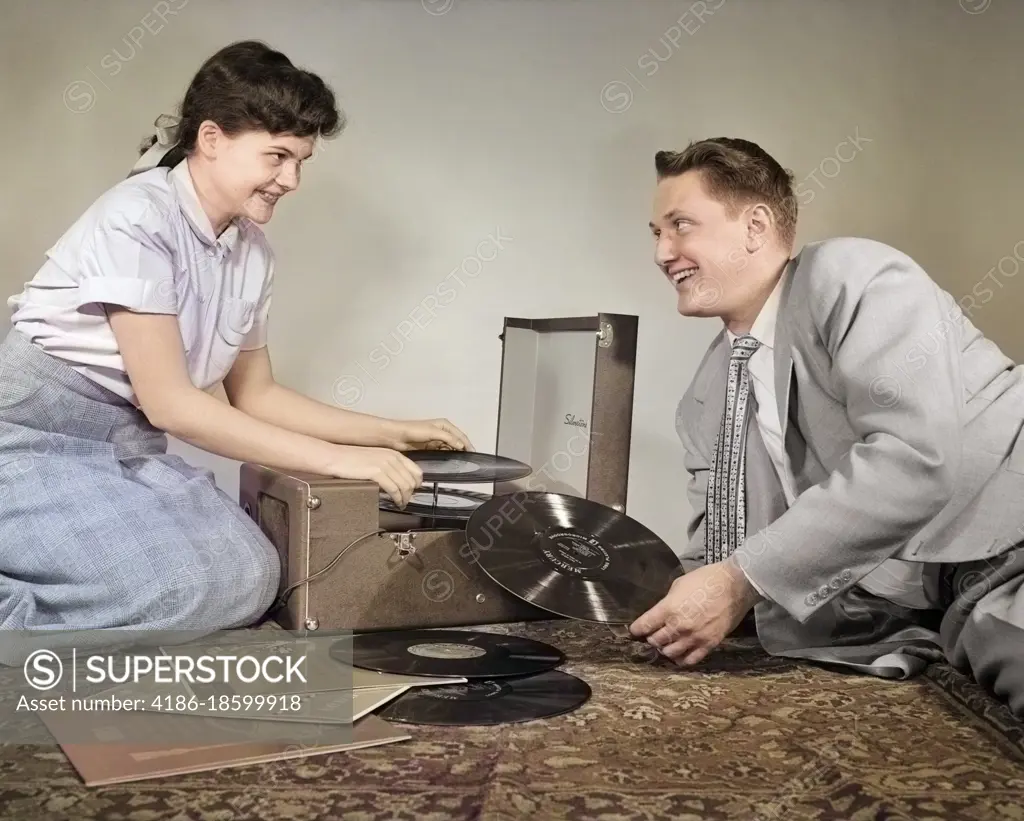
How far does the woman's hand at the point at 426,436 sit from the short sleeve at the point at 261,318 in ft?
1.11

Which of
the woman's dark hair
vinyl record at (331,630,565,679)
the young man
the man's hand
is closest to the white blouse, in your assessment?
the woman's dark hair

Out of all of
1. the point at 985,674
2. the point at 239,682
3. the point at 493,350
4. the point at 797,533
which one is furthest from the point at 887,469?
the point at 493,350

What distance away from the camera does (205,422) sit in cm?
181

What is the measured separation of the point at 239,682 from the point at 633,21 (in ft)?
6.68

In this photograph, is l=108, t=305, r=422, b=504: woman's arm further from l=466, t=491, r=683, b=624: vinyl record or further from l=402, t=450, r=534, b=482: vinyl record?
l=466, t=491, r=683, b=624: vinyl record

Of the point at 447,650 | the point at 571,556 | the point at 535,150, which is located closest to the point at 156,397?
the point at 447,650

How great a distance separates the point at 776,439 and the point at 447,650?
0.68m

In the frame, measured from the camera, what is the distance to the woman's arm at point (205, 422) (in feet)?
5.88

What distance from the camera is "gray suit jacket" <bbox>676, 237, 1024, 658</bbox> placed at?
5.29ft

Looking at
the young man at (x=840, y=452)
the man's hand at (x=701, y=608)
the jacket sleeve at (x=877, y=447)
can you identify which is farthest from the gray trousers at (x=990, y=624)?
the man's hand at (x=701, y=608)

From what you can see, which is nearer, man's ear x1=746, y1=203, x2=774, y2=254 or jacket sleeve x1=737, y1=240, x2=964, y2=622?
jacket sleeve x1=737, y1=240, x2=964, y2=622

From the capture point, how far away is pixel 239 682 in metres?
1.55

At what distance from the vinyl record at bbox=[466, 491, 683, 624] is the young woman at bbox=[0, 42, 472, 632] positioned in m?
0.20

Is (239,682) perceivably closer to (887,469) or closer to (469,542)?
(469,542)
